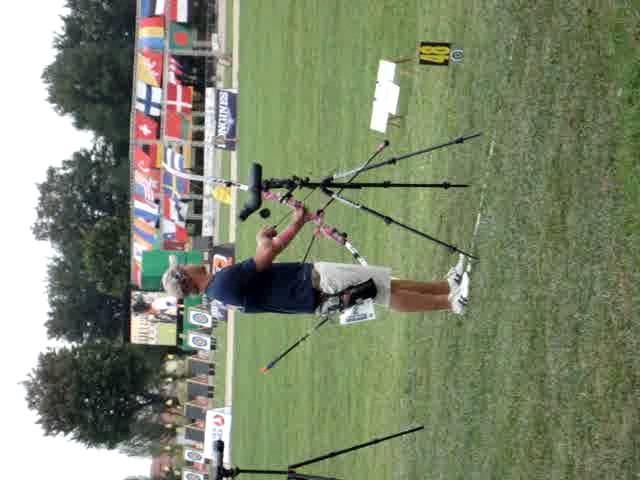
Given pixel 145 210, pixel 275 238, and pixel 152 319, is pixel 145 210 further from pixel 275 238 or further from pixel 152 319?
pixel 275 238

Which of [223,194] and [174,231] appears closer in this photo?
[223,194]

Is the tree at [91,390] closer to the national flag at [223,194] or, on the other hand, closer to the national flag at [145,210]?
the national flag at [145,210]

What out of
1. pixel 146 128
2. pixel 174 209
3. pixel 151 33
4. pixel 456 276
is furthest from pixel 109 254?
pixel 456 276

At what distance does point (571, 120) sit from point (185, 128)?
1144 inches

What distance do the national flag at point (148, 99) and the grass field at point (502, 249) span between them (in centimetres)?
1791

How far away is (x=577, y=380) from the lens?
7.23m

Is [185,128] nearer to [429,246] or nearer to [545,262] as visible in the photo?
[429,246]

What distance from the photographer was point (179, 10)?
34906mm

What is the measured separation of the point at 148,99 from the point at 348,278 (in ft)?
92.6

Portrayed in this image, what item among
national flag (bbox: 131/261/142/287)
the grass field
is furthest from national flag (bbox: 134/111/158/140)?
the grass field

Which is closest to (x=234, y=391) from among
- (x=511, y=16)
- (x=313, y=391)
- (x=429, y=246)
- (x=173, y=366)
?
(x=313, y=391)

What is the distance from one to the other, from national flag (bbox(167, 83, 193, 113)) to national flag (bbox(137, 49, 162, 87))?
82cm

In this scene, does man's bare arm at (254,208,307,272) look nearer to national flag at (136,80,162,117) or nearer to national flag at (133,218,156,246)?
national flag at (136,80,162,117)

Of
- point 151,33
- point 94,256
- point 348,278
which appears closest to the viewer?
point 348,278
